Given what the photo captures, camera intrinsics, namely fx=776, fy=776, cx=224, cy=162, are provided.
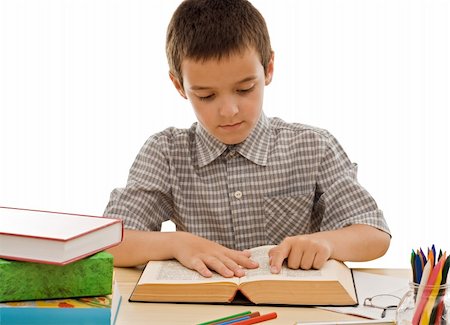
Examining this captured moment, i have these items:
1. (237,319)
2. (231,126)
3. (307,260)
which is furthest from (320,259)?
(231,126)

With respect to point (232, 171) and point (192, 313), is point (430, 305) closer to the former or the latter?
point (192, 313)

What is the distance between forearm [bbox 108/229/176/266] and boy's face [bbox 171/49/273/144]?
0.82 ft

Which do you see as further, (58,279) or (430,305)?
(58,279)

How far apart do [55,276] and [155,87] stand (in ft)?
4.44

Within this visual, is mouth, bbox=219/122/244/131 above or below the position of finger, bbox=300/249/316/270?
above

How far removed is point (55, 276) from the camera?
117 centimetres

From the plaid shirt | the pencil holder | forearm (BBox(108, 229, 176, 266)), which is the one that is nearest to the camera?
the pencil holder

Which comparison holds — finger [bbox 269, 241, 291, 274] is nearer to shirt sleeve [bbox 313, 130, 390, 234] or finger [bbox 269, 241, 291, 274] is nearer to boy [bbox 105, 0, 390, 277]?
boy [bbox 105, 0, 390, 277]

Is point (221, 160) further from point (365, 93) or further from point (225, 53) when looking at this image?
point (365, 93)

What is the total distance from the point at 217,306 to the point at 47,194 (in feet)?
4.50

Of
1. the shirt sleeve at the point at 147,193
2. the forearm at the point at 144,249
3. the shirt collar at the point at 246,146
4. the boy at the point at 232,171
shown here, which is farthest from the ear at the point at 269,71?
the forearm at the point at 144,249

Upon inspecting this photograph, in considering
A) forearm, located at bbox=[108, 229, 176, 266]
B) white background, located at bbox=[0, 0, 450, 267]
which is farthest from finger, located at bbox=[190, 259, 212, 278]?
white background, located at bbox=[0, 0, 450, 267]

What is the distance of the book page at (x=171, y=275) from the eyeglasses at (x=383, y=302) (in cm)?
22

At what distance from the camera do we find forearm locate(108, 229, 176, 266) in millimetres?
1479
